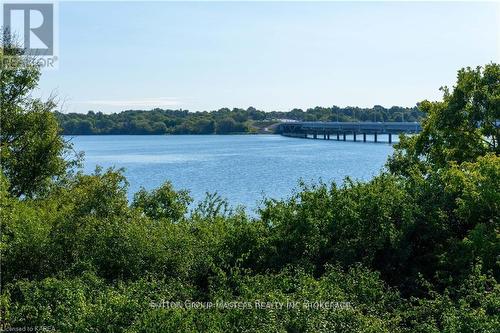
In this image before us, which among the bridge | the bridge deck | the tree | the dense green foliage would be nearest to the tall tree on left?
the dense green foliage

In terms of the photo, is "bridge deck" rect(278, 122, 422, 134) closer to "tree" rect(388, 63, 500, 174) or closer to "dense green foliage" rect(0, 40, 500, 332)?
"tree" rect(388, 63, 500, 174)

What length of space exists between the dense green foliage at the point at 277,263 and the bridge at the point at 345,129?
Answer: 10444cm

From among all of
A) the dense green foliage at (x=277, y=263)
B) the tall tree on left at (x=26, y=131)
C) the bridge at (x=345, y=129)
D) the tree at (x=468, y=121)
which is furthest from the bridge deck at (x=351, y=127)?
the dense green foliage at (x=277, y=263)

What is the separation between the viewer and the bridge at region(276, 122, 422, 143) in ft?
443

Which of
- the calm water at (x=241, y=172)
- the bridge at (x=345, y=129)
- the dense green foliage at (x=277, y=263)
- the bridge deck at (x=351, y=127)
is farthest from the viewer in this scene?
the bridge at (x=345, y=129)

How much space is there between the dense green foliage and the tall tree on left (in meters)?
6.10

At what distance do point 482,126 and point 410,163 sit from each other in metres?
3.92

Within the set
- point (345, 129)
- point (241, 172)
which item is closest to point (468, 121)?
point (241, 172)

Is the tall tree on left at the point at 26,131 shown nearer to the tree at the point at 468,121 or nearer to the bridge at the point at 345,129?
the tree at the point at 468,121

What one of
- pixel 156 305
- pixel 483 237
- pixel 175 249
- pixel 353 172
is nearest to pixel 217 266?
pixel 175 249

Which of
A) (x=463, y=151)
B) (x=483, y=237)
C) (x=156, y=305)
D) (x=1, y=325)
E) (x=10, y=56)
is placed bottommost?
(x=1, y=325)

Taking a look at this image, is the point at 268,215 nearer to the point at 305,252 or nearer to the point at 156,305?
the point at 305,252

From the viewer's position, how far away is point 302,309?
1275 cm

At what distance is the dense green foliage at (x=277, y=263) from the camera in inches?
520
